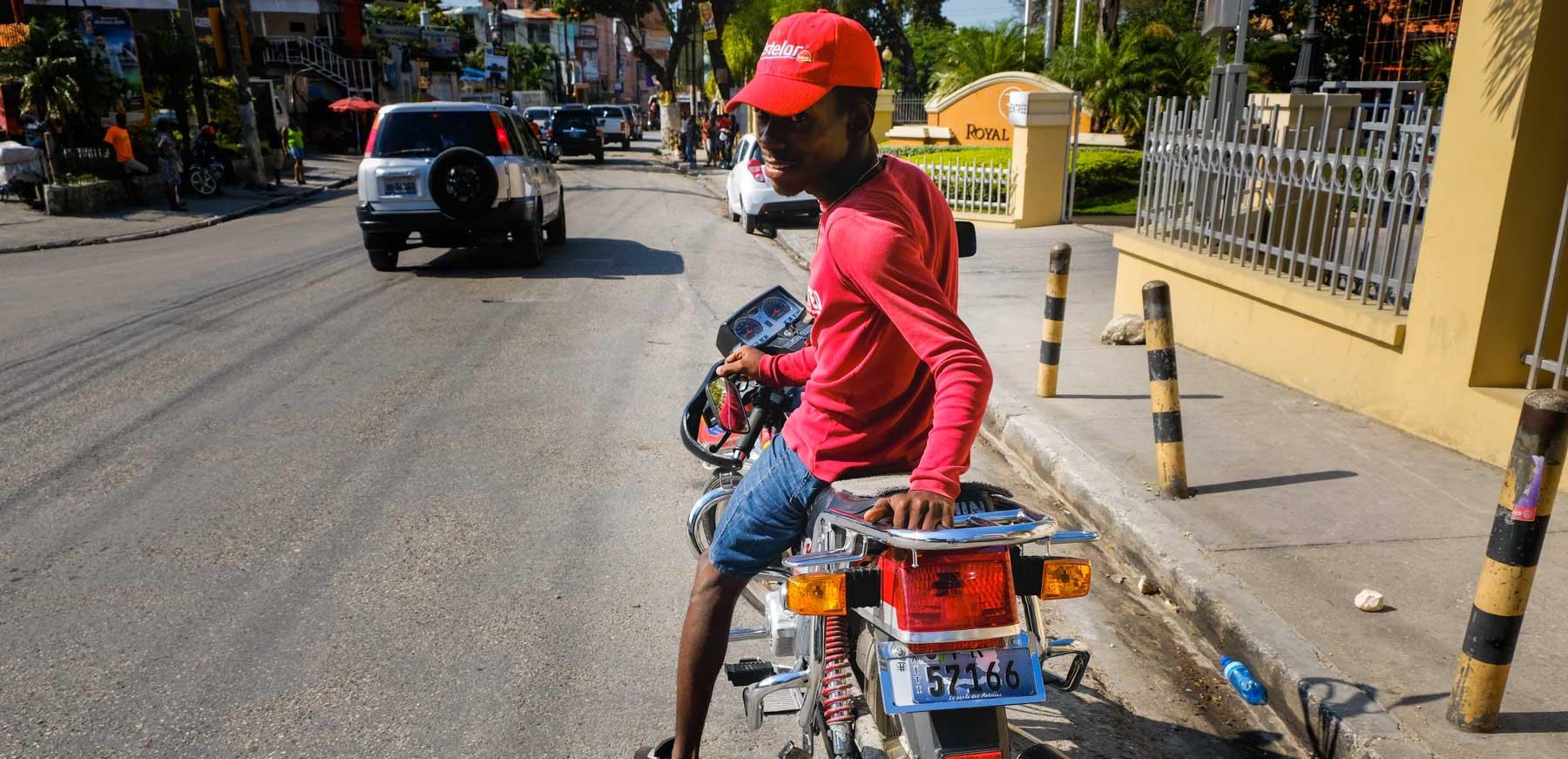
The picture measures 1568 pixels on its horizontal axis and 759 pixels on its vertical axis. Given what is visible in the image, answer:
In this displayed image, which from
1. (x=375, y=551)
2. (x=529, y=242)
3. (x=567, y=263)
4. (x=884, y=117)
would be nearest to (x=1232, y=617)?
(x=375, y=551)

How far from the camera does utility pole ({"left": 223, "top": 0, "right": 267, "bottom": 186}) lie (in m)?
23.0

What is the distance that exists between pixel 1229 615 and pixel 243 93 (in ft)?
82.2

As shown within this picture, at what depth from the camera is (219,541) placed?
477cm

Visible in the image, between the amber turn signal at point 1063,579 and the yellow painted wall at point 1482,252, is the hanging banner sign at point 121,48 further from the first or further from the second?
the amber turn signal at point 1063,579

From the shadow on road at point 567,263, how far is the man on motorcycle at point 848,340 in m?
10.1

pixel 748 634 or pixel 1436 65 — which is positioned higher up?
pixel 1436 65

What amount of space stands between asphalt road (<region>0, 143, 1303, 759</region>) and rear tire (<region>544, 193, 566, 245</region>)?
16.3 ft

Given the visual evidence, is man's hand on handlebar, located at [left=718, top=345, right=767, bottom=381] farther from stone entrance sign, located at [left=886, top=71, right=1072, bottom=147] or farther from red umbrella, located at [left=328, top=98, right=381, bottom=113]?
red umbrella, located at [left=328, top=98, right=381, bottom=113]

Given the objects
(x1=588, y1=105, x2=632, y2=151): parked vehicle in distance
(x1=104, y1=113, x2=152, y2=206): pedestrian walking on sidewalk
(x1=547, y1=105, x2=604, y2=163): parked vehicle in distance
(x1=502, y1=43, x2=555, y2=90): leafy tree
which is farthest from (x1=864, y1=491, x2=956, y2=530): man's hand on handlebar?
(x1=502, y1=43, x2=555, y2=90): leafy tree

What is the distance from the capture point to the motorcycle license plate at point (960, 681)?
214 centimetres

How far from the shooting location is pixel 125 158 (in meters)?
20.1

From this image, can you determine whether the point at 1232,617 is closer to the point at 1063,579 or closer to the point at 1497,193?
the point at 1063,579

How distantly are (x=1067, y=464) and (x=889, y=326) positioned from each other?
11.6ft

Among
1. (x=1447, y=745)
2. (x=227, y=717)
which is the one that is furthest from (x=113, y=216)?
(x=1447, y=745)
